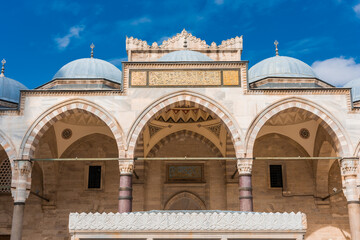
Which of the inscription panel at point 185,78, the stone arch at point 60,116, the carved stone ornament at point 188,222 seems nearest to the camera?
the carved stone ornament at point 188,222

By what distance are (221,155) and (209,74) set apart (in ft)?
13.0

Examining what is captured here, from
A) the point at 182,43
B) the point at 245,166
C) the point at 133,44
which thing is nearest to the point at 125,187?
the point at 245,166

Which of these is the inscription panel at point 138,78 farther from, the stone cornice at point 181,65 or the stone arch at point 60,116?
the stone arch at point 60,116

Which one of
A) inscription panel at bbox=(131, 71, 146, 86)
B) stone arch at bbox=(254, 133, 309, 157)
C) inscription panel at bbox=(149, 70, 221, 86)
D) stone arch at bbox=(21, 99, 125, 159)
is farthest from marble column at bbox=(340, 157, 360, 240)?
stone arch at bbox=(21, 99, 125, 159)

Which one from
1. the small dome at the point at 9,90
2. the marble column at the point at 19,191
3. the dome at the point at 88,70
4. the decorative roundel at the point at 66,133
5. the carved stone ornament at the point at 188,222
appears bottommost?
the carved stone ornament at the point at 188,222

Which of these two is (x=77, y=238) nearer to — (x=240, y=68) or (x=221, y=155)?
(x=240, y=68)

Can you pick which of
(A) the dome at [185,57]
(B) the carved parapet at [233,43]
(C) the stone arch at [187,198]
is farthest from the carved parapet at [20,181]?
(B) the carved parapet at [233,43]

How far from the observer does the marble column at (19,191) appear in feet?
39.0

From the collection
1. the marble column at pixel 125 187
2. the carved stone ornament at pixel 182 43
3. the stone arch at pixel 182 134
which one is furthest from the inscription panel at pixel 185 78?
the carved stone ornament at pixel 182 43

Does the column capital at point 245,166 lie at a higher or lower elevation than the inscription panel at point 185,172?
lower

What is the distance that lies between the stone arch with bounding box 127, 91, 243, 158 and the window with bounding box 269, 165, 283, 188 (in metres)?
4.33

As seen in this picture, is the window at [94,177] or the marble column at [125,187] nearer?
the marble column at [125,187]

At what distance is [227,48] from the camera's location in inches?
679

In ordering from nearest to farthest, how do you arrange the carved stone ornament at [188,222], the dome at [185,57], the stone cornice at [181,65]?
the carved stone ornament at [188,222]
the stone cornice at [181,65]
the dome at [185,57]
